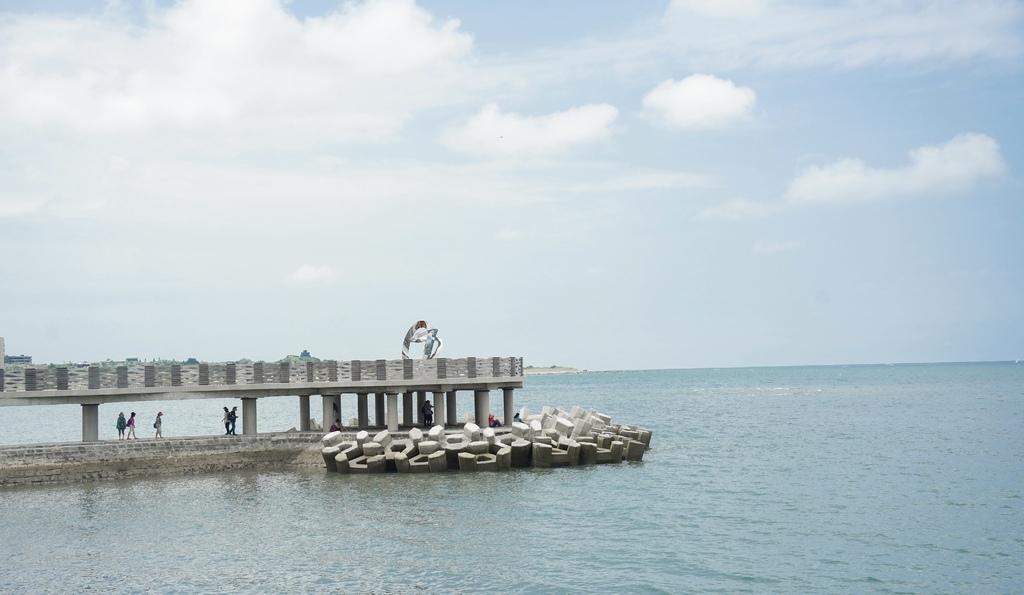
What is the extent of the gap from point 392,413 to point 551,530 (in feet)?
50.8

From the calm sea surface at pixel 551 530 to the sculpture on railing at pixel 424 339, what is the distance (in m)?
9.02

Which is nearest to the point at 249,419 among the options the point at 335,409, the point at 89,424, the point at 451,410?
the point at 335,409

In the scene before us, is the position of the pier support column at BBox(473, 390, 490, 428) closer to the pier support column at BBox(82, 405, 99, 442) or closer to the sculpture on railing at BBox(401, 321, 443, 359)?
the sculpture on railing at BBox(401, 321, 443, 359)

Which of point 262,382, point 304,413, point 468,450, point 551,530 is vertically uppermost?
point 262,382

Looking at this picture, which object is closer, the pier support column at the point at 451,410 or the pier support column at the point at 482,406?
the pier support column at the point at 482,406

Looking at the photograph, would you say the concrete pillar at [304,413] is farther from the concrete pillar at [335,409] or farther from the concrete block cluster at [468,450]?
the concrete block cluster at [468,450]

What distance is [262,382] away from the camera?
39.6m

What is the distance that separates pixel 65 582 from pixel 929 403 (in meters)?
87.7

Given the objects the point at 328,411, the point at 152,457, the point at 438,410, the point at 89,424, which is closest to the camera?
the point at 152,457

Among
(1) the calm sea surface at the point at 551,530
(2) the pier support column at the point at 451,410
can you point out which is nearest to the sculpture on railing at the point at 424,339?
(2) the pier support column at the point at 451,410

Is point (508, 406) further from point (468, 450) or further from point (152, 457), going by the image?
point (152, 457)

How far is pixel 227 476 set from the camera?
36250 millimetres

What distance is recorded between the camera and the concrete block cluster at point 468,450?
118ft

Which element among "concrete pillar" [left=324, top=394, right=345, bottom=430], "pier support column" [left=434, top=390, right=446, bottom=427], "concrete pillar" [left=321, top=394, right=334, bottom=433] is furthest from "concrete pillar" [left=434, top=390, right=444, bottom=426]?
"concrete pillar" [left=321, top=394, right=334, bottom=433]
